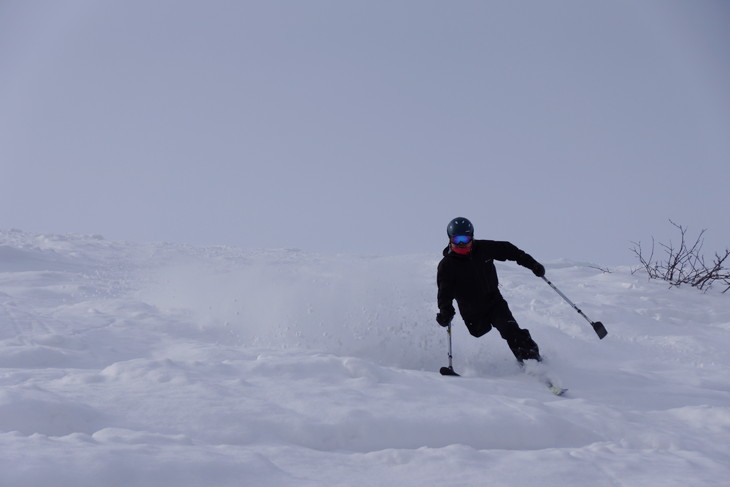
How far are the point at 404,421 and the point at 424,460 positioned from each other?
0.55 metres

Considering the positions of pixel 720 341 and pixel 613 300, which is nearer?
pixel 720 341

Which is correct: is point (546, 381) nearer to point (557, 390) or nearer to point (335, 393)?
point (557, 390)

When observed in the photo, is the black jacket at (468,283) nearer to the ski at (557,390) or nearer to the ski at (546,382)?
the ski at (546,382)

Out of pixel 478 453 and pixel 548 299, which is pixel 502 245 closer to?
pixel 478 453

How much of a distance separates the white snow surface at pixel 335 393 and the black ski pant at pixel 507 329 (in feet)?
0.82

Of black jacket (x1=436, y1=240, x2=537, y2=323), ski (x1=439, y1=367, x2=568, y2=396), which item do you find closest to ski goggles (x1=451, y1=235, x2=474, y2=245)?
black jacket (x1=436, y1=240, x2=537, y2=323)

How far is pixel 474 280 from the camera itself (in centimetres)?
626

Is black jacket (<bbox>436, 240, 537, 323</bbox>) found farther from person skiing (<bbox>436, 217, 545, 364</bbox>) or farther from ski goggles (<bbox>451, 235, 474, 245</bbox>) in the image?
ski goggles (<bbox>451, 235, 474, 245</bbox>)

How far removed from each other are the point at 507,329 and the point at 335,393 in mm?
2537

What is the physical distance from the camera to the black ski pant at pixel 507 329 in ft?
19.4

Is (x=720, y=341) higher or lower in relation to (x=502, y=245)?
lower

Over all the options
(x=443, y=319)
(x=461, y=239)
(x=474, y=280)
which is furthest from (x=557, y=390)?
(x=461, y=239)

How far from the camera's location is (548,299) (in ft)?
33.7

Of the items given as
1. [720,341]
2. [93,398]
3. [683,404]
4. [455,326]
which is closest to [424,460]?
[93,398]
